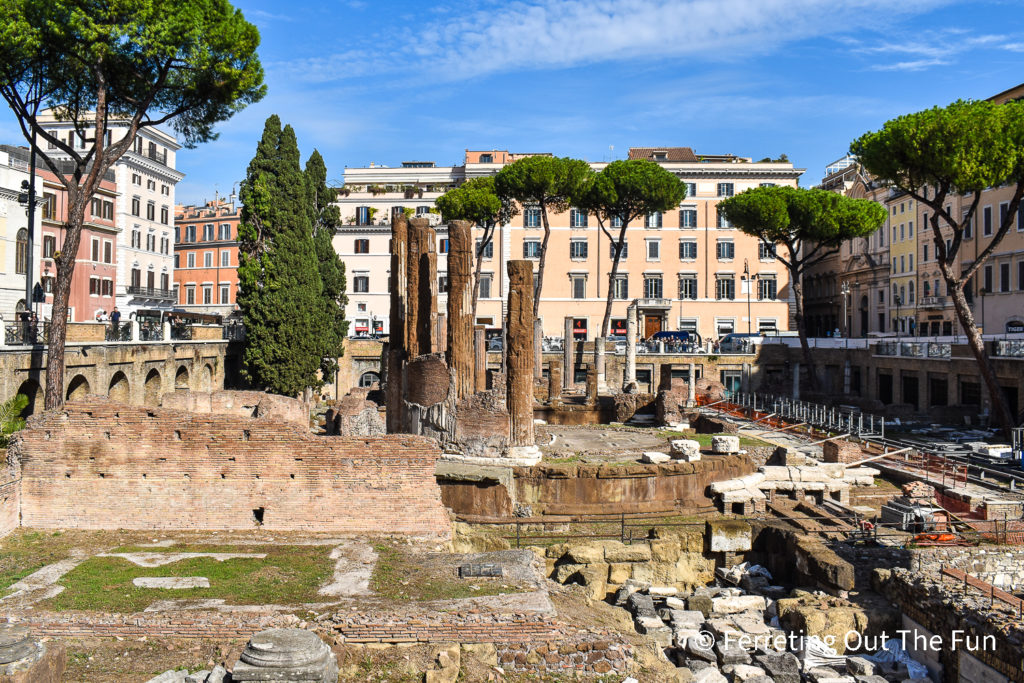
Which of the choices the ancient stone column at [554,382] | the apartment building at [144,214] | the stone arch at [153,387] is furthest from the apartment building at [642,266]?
the stone arch at [153,387]

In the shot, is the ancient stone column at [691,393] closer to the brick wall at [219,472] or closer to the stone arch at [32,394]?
the brick wall at [219,472]

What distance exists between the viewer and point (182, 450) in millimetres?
13734

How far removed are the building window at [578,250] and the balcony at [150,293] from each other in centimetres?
2497

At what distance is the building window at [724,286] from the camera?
53219 millimetres

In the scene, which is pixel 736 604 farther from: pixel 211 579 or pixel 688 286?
pixel 688 286

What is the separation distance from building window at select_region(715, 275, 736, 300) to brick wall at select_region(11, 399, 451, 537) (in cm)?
4270

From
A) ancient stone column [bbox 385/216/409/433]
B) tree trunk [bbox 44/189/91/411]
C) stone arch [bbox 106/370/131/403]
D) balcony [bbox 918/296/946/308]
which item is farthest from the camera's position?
balcony [bbox 918/296/946/308]

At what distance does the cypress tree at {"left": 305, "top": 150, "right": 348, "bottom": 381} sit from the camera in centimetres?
3847

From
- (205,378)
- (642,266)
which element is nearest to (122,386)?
(205,378)

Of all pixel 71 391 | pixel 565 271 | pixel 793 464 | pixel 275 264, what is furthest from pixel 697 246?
pixel 71 391

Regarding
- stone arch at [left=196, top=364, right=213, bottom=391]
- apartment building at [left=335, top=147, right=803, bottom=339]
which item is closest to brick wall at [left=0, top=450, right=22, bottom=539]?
stone arch at [left=196, top=364, right=213, bottom=391]

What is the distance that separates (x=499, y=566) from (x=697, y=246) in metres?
44.7

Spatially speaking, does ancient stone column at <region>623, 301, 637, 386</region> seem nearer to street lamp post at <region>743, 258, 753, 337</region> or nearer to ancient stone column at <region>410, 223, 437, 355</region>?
ancient stone column at <region>410, 223, 437, 355</region>

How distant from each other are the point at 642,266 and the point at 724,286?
5.66 metres
